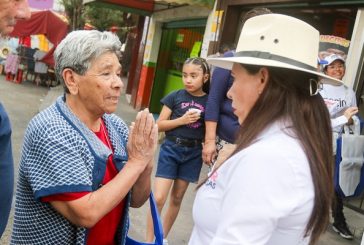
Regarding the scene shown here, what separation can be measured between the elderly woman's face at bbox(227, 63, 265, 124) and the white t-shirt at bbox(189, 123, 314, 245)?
137mm

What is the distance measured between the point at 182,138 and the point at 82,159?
2181mm

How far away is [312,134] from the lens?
147 cm

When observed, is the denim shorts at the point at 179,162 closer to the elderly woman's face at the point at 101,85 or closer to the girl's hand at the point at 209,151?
the girl's hand at the point at 209,151

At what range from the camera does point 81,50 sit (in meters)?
2.01

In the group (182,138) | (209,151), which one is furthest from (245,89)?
(182,138)

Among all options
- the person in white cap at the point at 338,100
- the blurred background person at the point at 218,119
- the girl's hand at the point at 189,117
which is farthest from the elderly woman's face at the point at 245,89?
the person in white cap at the point at 338,100

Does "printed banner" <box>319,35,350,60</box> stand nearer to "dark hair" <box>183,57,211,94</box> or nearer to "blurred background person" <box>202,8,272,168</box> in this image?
"dark hair" <box>183,57,211,94</box>

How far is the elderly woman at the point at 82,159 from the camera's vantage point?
5.91 ft

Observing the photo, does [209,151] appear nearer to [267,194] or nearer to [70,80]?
[70,80]

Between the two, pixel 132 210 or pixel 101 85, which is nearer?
pixel 101 85

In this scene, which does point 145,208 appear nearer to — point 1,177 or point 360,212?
point 360,212

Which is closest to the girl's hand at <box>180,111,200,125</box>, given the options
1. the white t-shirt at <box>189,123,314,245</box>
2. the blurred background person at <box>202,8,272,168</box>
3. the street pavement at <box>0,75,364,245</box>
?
the blurred background person at <box>202,8,272,168</box>

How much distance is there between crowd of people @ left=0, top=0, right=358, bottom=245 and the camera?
1.34 m

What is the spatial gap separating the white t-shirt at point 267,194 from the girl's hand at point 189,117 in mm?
2426
